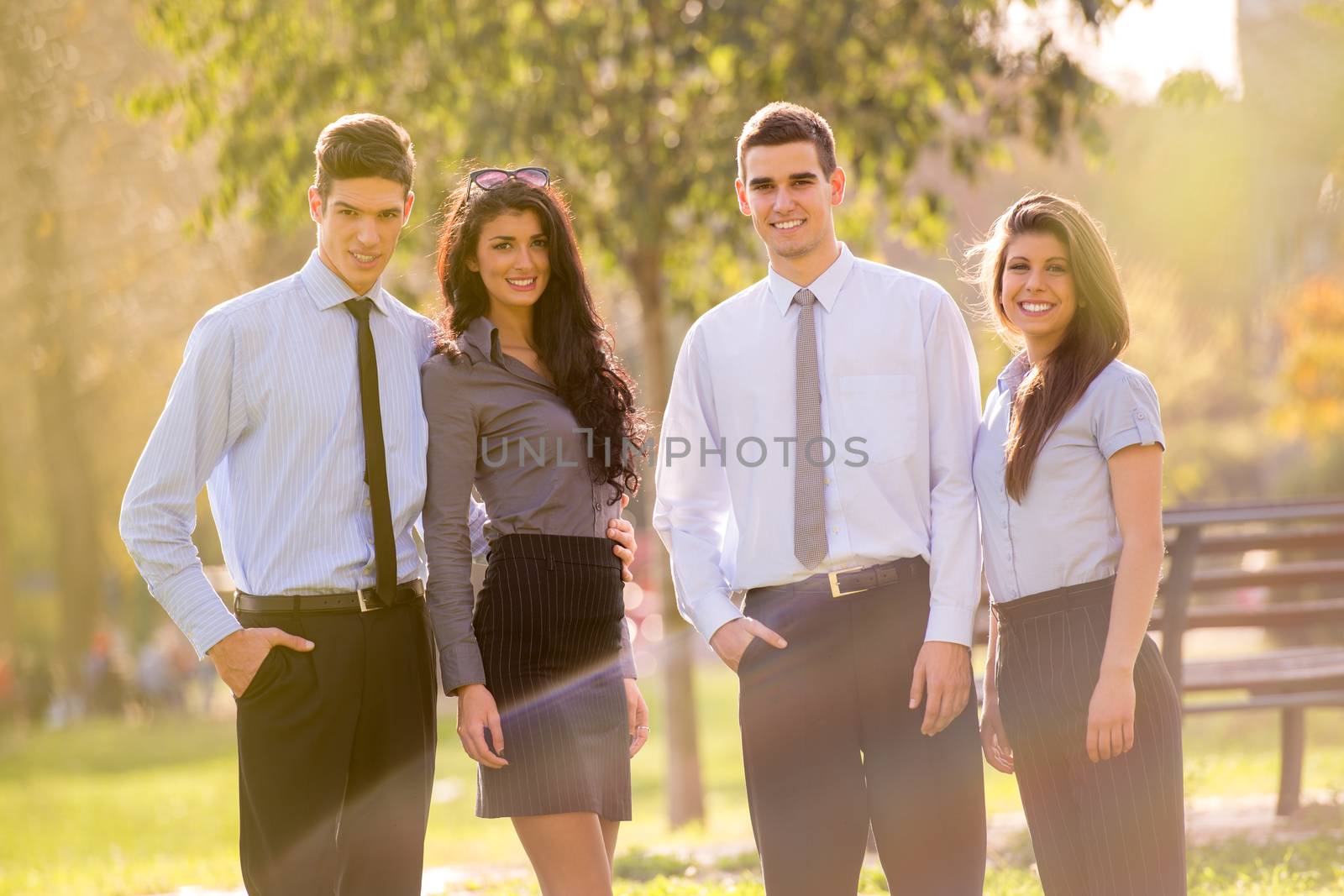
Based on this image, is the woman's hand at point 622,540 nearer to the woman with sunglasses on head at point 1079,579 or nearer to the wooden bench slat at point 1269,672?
the woman with sunglasses on head at point 1079,579

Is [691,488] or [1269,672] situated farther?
[1269,672]

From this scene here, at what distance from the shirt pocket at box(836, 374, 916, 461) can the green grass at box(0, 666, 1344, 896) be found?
9.31ft

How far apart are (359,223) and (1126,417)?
81.6 inches

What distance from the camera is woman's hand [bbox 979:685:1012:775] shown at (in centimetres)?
375

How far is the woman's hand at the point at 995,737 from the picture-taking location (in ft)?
12.3

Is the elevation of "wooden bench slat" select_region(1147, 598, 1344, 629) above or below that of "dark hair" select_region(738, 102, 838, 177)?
below

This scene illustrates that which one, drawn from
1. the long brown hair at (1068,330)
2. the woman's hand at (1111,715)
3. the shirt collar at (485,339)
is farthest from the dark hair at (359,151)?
the woman's hand at (1111,715)

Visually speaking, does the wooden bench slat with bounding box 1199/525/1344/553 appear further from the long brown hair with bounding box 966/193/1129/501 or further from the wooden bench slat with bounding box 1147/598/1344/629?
the long brown hair with bounding box 966/193/1129/501

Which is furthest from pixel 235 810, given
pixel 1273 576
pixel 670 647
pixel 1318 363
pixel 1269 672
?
pixel 1318 363

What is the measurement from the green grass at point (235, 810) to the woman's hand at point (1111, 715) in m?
2.54

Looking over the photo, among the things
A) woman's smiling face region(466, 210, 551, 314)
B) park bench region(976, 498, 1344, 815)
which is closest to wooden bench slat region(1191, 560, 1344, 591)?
park bench region(976, 498, 1344, 815)

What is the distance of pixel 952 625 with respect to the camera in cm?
356

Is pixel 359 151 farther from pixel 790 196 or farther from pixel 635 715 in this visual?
pixel 635 715

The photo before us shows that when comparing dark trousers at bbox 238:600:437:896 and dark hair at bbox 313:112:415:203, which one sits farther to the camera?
dark hair at bbox 313:112:415:203
